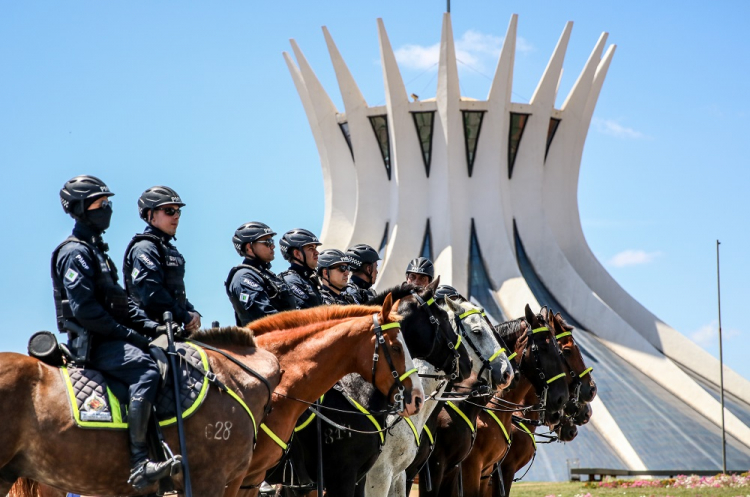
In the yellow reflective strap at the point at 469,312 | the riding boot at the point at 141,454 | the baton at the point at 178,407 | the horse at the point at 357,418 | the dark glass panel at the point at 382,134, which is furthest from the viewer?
the dark glass panel at the point at 382,134

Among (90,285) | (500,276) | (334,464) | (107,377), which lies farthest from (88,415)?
(500,276)

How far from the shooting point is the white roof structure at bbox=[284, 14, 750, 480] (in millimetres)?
41125

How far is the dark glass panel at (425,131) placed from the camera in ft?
138

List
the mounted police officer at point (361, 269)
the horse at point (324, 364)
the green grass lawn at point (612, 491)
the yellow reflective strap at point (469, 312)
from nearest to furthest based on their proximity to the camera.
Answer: the horse at point (324, 364), the yellow reflective strap at point (469, 312), the mounted police officer at point (361, 269), the green grass lawn at point (612, 491)

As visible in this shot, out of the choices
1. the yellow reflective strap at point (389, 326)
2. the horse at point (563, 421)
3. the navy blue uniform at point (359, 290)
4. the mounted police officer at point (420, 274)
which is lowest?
the horse at point (563, 421)

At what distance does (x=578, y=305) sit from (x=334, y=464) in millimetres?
33665

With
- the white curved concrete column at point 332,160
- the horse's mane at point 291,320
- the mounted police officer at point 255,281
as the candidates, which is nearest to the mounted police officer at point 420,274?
the mounted police officer at point 255,281

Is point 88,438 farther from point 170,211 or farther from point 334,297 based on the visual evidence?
point 334,297

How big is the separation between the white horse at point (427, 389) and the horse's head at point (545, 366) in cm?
152

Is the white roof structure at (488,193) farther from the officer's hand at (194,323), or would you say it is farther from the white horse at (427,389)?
the officer's hand at (194,323)

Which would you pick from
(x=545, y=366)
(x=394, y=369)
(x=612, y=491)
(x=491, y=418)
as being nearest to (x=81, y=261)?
(x=394, y=369)

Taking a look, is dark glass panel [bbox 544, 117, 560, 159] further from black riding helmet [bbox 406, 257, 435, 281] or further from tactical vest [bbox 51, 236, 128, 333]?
tactical vest [bbox 51, 236, 128, 333]

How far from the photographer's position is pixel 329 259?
11.6 m

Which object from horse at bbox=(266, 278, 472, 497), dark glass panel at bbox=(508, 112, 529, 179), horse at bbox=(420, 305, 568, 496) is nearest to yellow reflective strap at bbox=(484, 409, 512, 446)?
horse at bbox=(420, 305, 568, 496)
